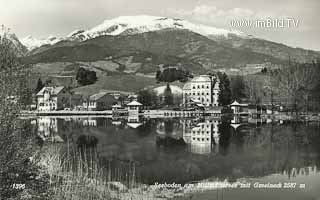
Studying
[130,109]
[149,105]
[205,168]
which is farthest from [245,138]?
[149,105]

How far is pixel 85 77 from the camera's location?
11062 millimetres

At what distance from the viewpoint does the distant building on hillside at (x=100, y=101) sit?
962 cm

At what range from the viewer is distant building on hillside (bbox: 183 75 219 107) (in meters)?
9.42

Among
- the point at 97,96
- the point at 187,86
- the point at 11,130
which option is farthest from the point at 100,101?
the point at 11,130

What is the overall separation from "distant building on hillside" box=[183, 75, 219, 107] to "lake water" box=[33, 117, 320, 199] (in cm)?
314

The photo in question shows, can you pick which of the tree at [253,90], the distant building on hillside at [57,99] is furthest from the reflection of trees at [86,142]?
the tree at [253,90]

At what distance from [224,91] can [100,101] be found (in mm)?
3258

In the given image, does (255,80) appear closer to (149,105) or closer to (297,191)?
(149,105)

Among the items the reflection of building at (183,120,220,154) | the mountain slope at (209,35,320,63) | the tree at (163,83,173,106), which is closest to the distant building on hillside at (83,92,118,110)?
the tree at (163,83,173,106)

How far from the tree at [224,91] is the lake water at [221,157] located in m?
3.21

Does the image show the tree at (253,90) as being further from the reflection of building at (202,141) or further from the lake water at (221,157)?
the reflection of building at (202,141)

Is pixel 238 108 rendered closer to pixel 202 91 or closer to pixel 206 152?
pixel 202 91

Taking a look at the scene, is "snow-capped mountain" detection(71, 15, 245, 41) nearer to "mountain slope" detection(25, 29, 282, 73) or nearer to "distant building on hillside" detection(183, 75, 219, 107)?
"mountain slope" detection(25, 29, 282, 73)

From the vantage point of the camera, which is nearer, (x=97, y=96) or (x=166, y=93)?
(x=97, y=96)
